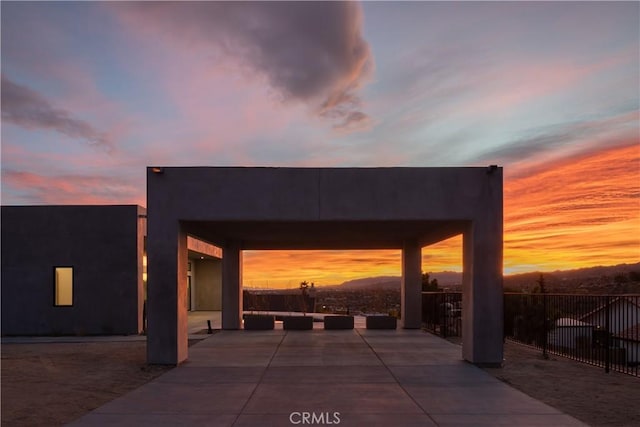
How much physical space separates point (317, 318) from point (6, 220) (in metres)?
14.8

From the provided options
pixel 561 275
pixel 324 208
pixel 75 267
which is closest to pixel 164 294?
pixel 324 208

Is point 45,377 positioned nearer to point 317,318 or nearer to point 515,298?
point 317,318

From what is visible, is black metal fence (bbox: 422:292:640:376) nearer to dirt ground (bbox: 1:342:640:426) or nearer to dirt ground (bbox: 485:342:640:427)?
dirt ground (bbox: 485:342:640:427)

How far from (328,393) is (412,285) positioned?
45.2 ft

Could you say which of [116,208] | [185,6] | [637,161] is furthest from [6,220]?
[637,161]

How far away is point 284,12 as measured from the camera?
14.8 metres

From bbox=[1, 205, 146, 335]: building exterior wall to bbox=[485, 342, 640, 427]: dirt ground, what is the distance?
14598mm

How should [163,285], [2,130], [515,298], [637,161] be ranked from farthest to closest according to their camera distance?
[515,298] < [2,130] < [637,161] < [163,285]

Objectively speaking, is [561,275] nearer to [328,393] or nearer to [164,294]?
[164,294]

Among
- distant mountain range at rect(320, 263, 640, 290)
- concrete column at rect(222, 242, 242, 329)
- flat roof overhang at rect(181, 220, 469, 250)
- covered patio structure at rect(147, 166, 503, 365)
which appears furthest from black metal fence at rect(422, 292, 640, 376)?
distant mountain range at rect(320, 263, 640, 290)

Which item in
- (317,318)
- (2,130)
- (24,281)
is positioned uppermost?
(2,130)

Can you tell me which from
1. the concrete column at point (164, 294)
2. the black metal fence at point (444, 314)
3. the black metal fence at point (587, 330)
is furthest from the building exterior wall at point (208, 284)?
the concrete column at point (164, 294)

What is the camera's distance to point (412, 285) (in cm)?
2395

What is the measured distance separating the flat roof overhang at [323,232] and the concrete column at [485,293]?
0.66m
